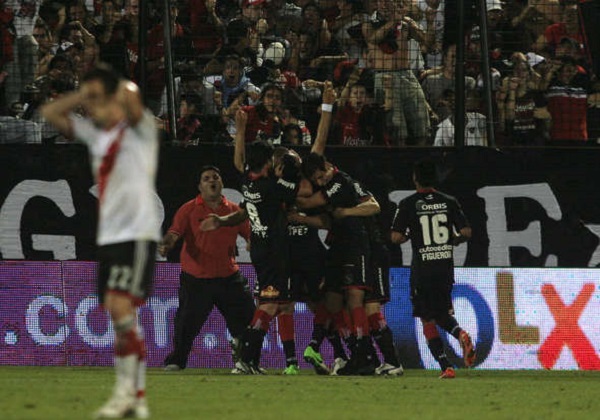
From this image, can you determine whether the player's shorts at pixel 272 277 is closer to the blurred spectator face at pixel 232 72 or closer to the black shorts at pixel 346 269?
the black shorts at pixel 346 269

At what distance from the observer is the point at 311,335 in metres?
15.1

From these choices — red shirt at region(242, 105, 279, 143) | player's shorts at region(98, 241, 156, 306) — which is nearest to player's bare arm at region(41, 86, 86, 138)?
player's shorts at region(98, 241, 156, 306)

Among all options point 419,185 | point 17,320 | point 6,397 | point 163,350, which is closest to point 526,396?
point 419,185

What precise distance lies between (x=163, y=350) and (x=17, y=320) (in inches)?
72.8

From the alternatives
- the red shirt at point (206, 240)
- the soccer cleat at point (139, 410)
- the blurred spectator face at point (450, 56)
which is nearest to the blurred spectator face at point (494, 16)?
the blurred spectator face at point (450, 56)

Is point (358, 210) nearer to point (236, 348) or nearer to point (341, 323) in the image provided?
point (341, 323)

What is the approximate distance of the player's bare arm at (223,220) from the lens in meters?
13.8

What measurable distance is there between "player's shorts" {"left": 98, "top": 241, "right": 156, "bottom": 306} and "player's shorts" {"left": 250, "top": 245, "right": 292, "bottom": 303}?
5473 millimetres

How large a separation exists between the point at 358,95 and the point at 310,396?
20.8 ft

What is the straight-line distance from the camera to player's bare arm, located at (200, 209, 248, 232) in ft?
45.2

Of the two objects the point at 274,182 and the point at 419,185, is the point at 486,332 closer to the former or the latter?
the point at 419,185

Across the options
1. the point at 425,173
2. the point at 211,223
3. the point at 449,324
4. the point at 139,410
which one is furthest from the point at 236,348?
the point at 139,410

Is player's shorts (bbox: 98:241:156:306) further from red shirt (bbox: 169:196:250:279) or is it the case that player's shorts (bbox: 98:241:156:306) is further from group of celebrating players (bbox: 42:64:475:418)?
red shirt (bbox: 169:196:250:279)

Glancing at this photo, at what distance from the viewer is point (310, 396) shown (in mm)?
10367
